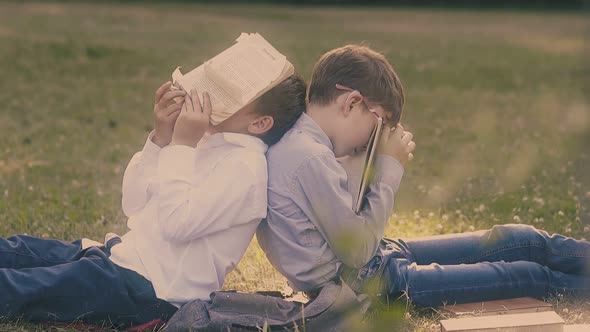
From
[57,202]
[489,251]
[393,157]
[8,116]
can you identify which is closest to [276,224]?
[393,157]

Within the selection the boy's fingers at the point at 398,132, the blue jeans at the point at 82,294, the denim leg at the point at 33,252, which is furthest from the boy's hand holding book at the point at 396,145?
the denim leg at the point at 33,252

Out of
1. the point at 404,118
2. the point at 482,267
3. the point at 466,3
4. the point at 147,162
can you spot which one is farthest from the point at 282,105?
the point at 466,3

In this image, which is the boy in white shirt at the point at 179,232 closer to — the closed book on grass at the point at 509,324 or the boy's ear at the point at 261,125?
the boy's ear at the point at 261,125

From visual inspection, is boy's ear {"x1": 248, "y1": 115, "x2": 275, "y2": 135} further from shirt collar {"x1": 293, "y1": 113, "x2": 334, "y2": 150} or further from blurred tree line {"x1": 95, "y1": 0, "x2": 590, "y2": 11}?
blurred tree line {"x1": 95, "y1": 0, "x2": 590, "y2": 11}

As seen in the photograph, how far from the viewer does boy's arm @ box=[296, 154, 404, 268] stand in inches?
140

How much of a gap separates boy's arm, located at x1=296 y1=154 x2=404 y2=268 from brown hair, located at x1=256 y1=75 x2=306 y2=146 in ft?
0.86

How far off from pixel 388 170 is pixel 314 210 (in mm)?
377

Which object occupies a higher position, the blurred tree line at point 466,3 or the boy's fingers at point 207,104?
the boy's fingers at point 207,104

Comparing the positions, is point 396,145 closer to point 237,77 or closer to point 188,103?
point 237,77

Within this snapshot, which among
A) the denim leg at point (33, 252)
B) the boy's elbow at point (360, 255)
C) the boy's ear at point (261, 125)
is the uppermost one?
the boy's ear at point (261, 125)

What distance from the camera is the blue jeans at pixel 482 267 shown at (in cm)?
402

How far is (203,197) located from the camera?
3.48m

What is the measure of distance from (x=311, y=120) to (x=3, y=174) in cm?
385

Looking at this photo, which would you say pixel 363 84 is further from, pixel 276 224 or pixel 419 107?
pixel 419 107
